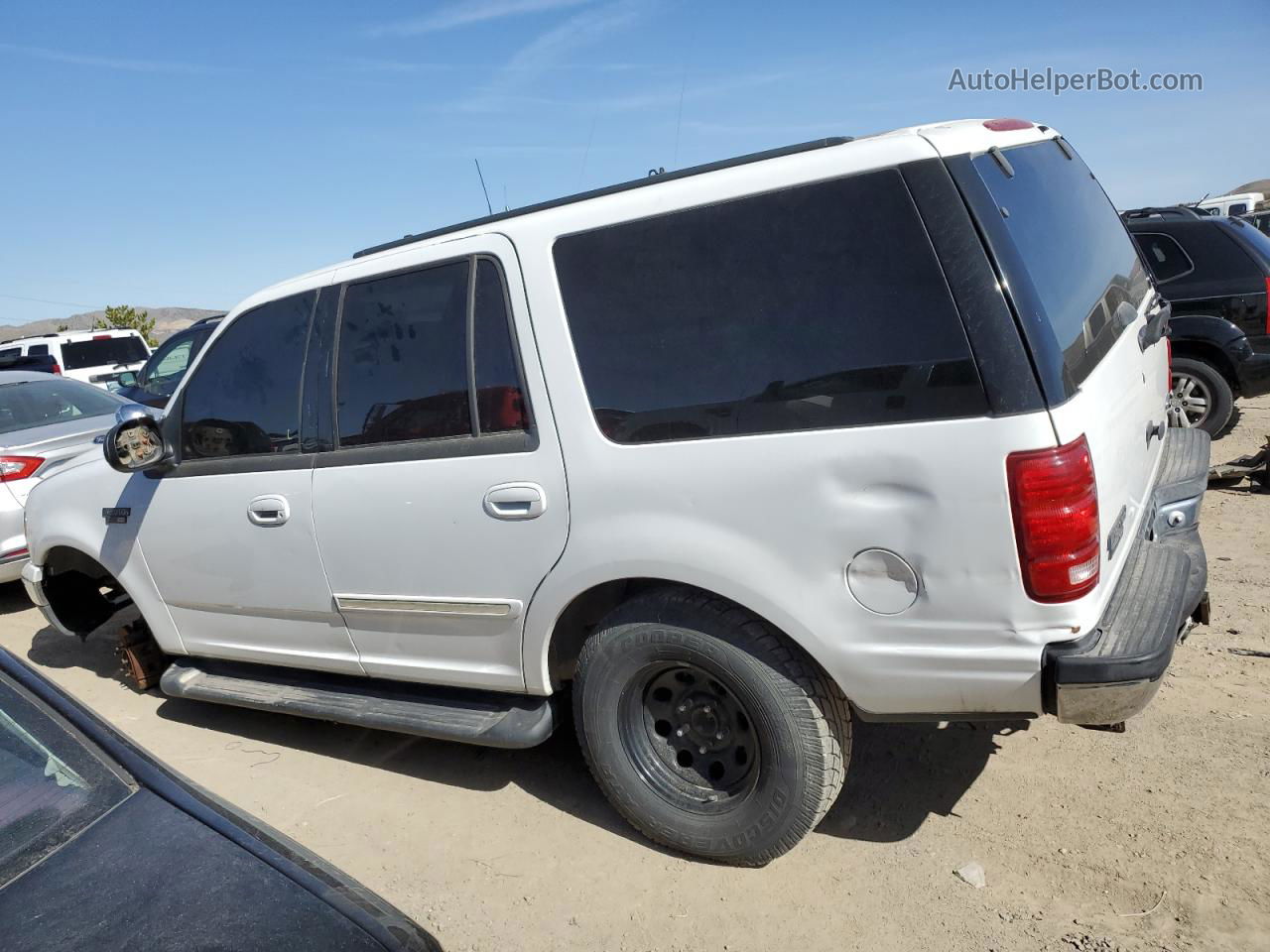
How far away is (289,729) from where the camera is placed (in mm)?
4574

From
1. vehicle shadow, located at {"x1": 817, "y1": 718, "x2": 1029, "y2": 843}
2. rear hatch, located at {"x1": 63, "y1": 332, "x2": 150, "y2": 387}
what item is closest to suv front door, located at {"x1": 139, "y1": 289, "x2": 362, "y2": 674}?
vehicle shadow, located at {"x1": 817, "y1": 718, "x2": 1029, "y2": 843}

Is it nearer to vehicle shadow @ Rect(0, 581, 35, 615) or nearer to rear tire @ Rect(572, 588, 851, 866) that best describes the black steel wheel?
rear tire @ Rect(572, 588, 851, 866)

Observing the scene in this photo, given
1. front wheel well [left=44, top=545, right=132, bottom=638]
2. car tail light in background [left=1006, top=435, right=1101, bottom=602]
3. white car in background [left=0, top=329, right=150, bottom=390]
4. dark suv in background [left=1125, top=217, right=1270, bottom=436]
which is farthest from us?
white car in background [left=0, top=329, right=150, bottom=390]

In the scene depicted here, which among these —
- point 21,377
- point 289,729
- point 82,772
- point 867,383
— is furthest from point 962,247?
point 21,377

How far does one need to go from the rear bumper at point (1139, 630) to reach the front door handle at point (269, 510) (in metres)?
2.75

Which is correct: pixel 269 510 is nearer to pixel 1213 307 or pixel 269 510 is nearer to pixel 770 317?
pixel 770 317

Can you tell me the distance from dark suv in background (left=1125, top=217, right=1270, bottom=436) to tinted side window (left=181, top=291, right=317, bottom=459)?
6515 mm

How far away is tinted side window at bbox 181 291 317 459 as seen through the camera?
12.5 ft

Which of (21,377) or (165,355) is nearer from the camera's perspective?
(21,377)

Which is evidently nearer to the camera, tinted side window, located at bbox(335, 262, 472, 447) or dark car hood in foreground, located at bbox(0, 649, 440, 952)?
dark car hood in foreground, located at bbox(0, 649, 440, 952)

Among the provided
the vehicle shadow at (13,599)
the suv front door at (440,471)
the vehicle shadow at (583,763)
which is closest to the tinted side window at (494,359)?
the suv front door at (440,471)

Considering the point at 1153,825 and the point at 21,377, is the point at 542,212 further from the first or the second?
the point at 21,377

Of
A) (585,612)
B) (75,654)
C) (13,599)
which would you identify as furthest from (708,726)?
(13,599)

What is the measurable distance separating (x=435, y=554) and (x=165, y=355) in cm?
885
